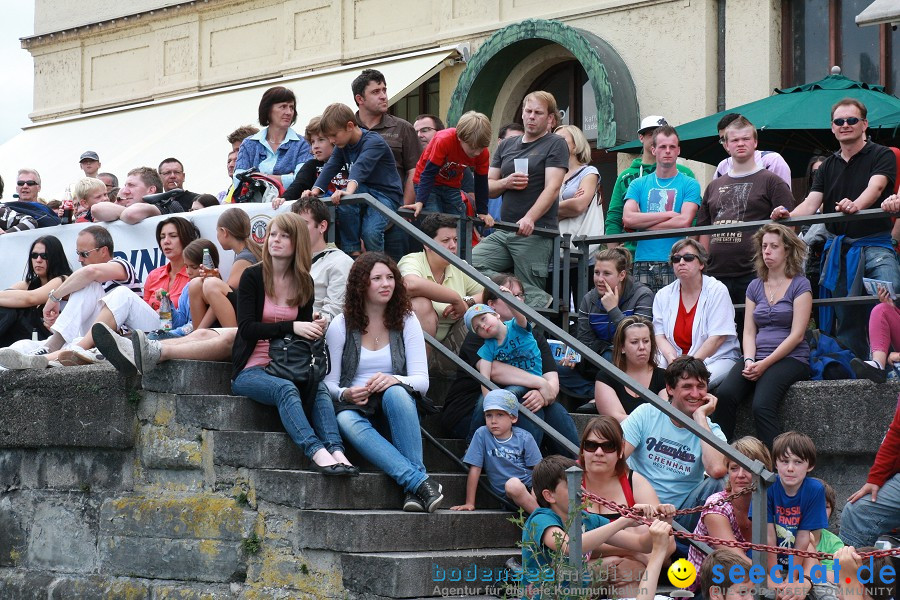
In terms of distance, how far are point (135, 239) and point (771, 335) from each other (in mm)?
4541

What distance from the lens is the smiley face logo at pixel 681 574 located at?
645 cm

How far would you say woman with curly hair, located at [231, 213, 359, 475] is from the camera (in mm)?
7035

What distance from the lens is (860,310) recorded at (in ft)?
27.7

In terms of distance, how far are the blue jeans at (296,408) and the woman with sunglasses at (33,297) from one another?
306cm

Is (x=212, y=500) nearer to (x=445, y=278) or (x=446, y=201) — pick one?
(x=445, y=278)

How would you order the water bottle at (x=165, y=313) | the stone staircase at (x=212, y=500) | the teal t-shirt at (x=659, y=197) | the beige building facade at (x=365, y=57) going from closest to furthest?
the stone staircase at (x=212, y=500), the water bottle at (x=165, y=313), the teal t-shirt at (x=659, y=197), the beige building facade at (x=365, y=57)

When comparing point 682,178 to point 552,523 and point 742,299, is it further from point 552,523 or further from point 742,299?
point 552,523

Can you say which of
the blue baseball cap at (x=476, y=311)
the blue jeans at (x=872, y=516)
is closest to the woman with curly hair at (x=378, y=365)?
the blue baseball cap at (x=476, y=311)

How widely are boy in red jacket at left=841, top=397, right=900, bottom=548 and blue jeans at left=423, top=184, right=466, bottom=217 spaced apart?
10.7ft

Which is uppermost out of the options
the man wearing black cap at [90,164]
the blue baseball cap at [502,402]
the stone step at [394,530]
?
the man wearing black cap at [90,164]

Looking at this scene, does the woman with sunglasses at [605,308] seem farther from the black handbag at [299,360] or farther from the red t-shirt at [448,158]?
the black handbag at [299,360]

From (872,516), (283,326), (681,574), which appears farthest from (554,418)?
(872,516)

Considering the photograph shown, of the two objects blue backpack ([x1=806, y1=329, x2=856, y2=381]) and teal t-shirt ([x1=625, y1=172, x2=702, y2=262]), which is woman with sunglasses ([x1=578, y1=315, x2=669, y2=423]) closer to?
blue backpack ([x1=806, y1=329, x2=856, y2=381])

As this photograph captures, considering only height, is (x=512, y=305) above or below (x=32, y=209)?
below
